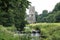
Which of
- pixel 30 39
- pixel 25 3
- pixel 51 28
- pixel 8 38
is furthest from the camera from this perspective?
pixel 51 28

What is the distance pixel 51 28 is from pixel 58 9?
4303 cm

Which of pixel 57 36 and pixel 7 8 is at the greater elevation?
pixel 7 8

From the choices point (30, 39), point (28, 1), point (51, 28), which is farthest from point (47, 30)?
point (30, 39)

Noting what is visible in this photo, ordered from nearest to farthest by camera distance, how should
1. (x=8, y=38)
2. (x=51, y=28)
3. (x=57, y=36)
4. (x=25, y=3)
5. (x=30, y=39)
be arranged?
(x=8, y=38)
(x=30, y=39)
(x=25, y=3)
(x=57, y=36)
(x=51, y=28)

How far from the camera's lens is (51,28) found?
37.1 m

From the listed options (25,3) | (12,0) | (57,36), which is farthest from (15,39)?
(57,36)

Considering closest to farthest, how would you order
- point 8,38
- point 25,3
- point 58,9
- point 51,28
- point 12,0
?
point 8,38 < point 12,0 < point 25,3 < point 51,28 < point 58,9

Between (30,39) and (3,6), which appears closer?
(30,39)

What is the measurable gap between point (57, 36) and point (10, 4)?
1596cm

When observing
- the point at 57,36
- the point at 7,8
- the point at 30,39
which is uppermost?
the point at 7,8

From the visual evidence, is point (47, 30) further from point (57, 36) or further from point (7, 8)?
point (7, 8)

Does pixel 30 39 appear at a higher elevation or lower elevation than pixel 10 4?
lower

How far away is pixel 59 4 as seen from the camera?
3167 inches

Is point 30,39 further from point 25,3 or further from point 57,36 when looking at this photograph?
point 57,36
